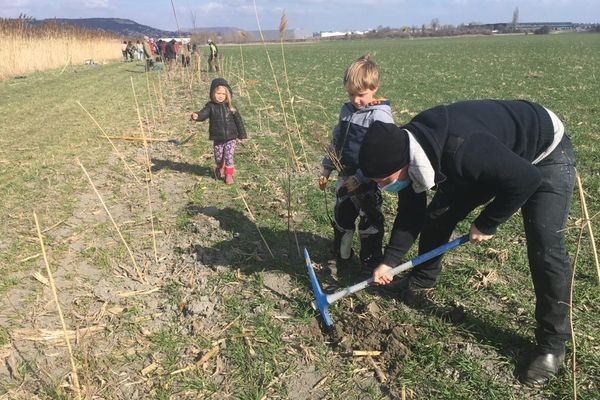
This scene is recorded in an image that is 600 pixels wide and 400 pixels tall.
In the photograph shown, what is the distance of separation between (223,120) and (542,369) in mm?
4759

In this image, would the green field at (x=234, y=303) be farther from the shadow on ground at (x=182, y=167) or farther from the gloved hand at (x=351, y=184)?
the gloved hand at (x=351, y=184)

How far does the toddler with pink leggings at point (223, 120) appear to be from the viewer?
5.89m

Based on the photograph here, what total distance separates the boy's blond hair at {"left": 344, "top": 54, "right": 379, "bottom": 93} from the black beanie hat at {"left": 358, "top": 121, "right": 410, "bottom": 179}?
99cm

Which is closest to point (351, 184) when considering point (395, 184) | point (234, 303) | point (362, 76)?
point (362, 76)

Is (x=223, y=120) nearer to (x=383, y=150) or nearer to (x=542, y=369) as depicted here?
(x=383, y=150)

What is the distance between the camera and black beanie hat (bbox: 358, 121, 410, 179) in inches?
83.6

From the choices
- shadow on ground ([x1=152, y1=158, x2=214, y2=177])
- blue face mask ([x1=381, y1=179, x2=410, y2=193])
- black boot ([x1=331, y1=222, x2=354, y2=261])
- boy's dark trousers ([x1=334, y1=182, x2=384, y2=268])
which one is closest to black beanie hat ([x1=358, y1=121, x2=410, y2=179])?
blue face mask ([x1=381, y1=179, x2=410, y2=193])

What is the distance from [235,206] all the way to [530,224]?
3530mm

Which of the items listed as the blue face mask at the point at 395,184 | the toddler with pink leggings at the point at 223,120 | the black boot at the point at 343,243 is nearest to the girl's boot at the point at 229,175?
the toddler with pink leggings at the point at 223,120

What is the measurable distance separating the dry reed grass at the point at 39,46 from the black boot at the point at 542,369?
855 inches

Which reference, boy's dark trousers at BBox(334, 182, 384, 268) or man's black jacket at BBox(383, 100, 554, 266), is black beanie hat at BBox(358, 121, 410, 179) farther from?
boy's dark trousers at BBox(334, 182, 384, 268)

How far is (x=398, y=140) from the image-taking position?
214cm

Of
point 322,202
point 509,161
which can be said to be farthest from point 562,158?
point 322,202

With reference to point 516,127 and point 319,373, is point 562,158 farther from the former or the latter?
point 319,373
